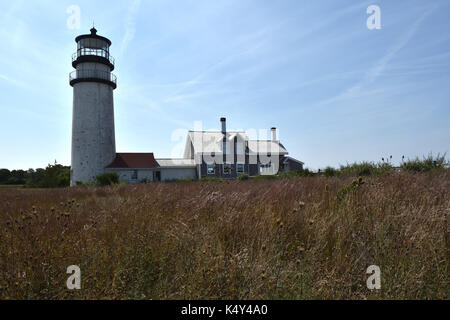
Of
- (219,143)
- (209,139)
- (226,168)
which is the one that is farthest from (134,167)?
(226,168)

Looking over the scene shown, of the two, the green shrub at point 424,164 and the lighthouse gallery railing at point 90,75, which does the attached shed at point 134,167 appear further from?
the green shrub at point 424,164

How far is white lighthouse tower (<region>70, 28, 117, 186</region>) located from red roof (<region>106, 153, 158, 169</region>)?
1.59 meters

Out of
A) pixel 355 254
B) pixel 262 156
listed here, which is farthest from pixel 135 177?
pixel 355 254

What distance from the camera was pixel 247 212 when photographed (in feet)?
11.9

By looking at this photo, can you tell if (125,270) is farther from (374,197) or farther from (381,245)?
(374,197)

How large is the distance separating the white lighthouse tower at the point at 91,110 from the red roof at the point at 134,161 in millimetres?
1588

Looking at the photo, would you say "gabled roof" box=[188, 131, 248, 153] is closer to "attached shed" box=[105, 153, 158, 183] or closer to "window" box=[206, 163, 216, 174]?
"window" box=[206, 163, 216, 174]

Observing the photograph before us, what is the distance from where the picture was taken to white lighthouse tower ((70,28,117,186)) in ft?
72.7

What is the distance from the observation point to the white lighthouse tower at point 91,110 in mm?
22156

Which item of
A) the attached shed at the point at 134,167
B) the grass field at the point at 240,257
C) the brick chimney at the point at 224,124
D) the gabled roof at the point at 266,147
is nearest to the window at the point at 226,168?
the gabled roof at the point at 266,147

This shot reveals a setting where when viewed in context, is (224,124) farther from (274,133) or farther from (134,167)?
(134,167)

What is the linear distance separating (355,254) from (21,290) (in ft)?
11.6
